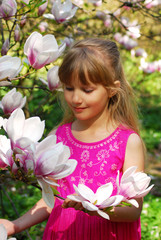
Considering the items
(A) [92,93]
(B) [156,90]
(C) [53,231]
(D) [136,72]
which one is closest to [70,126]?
(A) [92,93]

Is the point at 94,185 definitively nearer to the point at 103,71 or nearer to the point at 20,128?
the point at 103,71

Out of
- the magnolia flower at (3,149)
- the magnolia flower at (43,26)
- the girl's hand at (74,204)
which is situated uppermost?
the magnolia flower at (3,149)

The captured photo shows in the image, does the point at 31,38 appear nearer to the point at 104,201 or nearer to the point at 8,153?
the point at 8,153

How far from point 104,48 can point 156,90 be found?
5.71 meters

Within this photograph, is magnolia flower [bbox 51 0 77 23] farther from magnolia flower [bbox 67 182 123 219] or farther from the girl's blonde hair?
magnolia flower [bbox 67 182 123 219]

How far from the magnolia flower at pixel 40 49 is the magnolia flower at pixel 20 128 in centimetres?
38

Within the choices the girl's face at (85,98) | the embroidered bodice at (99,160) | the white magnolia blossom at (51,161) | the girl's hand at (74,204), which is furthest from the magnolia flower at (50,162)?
the embroidered bodice at (99,160)

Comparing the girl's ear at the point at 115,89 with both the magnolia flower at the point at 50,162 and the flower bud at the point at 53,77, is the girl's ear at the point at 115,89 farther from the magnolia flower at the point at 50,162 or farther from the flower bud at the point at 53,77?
the magnolia flower at the point at 50,162

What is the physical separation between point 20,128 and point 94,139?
727 mm

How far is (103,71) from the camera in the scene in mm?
1531

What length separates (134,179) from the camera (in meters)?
1.02

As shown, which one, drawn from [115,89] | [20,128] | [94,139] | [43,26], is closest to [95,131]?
[94,139]

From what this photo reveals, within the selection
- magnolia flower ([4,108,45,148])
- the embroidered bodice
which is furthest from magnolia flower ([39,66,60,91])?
magnolia flower ([4,108,45,148])

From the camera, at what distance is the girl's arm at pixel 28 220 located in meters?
1.48
